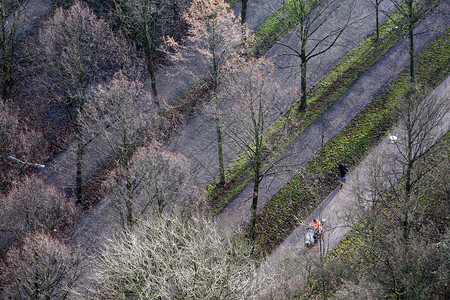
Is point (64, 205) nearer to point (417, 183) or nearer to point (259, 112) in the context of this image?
point (259, 112)

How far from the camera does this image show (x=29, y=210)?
39.6 m

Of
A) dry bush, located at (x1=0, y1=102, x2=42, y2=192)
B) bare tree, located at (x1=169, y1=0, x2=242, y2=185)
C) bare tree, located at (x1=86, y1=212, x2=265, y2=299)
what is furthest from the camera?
dry bush, located at (x1=0, y1=102, x2=42, y2=192)

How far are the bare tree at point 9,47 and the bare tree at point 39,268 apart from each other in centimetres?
1549

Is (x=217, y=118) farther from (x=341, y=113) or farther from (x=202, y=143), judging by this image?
(x=341, y=113)

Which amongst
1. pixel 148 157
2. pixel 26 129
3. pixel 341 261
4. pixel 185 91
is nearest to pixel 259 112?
pixel 148 157

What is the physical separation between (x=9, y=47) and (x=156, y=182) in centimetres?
2191

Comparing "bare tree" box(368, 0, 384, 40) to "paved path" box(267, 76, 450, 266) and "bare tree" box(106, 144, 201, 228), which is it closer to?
"paved path" box(267, 76, 450, 266)

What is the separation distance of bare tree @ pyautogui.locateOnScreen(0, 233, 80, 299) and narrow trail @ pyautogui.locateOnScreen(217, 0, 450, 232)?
10.6m

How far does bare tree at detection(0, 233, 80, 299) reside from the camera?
3734 centimetres

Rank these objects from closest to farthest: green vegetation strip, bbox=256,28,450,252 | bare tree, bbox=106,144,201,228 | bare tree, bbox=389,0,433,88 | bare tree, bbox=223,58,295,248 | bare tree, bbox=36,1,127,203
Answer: bare tree, bbox=223,58,295,248
bare tree, bbox=106,144,201,228
green vegetation strip, bbox=256,28,450,252
bare tree, bbox=36,1,127,203
bare tree, bbox=389,0,433,88

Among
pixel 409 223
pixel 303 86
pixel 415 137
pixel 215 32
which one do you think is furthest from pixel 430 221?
pixel 215 32

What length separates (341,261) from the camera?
37.1 metres

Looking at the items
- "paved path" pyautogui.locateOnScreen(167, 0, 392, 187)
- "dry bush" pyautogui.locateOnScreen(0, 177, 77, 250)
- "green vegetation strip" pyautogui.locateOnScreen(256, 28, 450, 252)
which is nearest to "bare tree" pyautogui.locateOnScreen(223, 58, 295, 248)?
"paved path" pyautogui.locateOnScreen(167, 0, 392, 187)

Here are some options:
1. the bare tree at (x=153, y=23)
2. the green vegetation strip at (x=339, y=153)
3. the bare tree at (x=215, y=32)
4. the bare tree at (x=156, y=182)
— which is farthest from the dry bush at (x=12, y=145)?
the green vegetation strip at (x=339, y=153)
